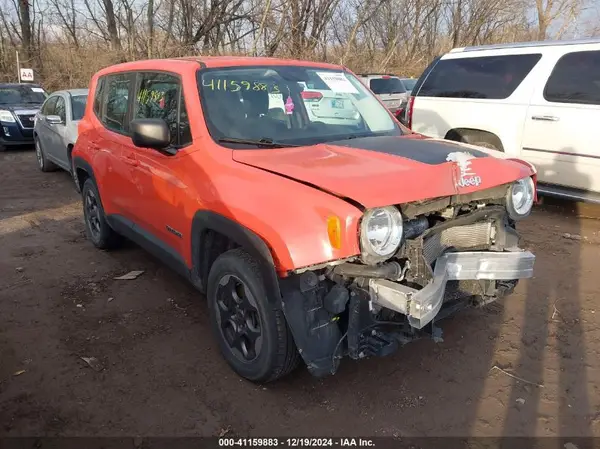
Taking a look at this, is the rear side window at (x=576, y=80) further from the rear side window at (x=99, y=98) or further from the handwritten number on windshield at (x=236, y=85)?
the rear side window at (x=99, y=98)

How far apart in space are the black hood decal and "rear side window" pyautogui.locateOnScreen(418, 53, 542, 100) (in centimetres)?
376

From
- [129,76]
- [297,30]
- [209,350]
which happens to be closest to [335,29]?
[297,30]

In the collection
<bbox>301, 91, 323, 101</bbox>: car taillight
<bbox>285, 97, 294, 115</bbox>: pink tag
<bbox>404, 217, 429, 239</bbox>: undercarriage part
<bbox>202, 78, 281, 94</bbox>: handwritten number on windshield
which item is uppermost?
<bbox>202, 78, 281, 94</bbox>: handwritten number on windshield

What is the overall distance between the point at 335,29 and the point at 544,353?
25.1 m

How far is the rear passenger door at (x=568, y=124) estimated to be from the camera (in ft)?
18.9

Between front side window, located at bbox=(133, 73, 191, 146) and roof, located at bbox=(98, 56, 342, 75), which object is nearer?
front side window, located at bbox=(133, 73, 191, 146)

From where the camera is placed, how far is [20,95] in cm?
1320

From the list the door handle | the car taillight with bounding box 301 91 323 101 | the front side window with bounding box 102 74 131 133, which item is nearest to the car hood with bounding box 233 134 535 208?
the car taillight with bounding box 301 91 323 101

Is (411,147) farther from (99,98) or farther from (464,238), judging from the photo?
(99,98)

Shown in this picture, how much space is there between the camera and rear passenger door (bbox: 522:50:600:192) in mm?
5758

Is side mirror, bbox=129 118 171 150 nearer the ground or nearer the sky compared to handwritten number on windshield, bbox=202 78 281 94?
nearer the ground

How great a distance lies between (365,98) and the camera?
4.10 metres

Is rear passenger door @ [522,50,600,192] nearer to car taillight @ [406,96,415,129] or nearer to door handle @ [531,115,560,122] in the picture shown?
door handle @ [531,115,560,122]

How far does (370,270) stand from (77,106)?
735 centimetres
